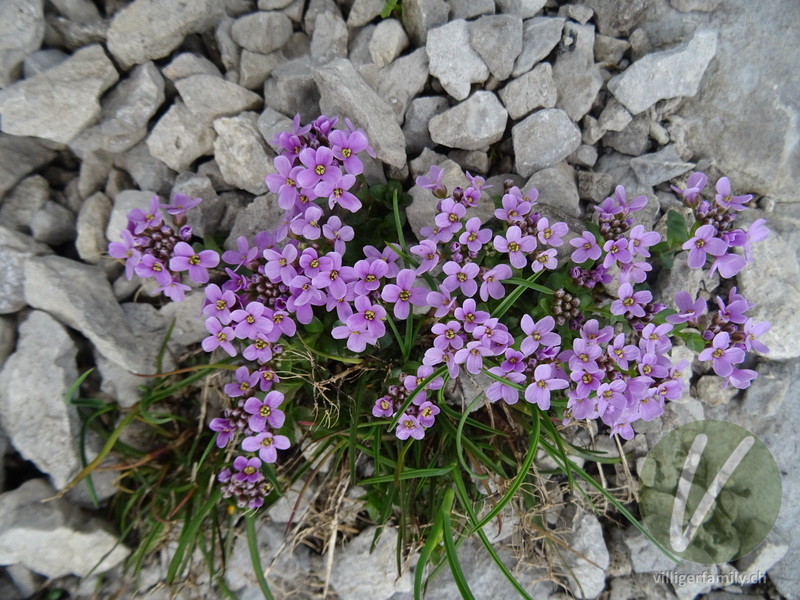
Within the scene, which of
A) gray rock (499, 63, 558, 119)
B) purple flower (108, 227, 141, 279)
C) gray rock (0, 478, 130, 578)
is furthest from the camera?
gray rock (0, 478, 130, 578)

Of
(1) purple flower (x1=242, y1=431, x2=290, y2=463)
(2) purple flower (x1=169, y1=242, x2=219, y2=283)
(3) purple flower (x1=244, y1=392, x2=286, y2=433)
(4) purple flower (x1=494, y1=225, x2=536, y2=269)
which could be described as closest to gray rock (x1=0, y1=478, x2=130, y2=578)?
(1) purple flower (x1=242, y1=431, x2=290, y2=463)

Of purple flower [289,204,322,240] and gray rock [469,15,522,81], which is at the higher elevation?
gray rock [469,15,522,81]

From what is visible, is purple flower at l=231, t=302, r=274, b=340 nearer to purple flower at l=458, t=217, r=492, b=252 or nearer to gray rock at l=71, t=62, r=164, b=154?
purple flower at l=458, t=217, r=492, b=252

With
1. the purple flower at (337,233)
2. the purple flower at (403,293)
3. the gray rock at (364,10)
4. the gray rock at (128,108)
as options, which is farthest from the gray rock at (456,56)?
the gray rock at (128,108)

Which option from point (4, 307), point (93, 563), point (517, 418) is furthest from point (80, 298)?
point (517, 418)

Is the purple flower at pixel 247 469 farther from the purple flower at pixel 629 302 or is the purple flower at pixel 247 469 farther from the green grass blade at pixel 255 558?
the purple flower at pixel 629 302

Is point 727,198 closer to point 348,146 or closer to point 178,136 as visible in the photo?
point 348,146
